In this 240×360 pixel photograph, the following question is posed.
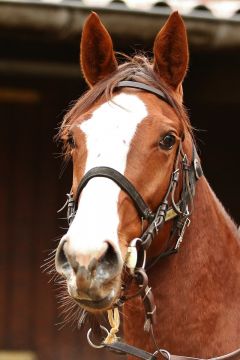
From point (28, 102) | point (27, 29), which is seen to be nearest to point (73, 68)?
point (28, 102)

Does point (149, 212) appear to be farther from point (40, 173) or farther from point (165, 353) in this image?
point (40, 173)

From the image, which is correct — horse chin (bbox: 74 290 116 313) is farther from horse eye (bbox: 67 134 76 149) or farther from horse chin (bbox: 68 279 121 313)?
horse eye (bbox: 67 134 76 149)

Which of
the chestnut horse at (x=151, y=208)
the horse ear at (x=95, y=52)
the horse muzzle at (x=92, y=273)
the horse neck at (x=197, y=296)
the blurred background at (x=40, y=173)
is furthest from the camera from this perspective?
the blurred background at (x=40, y=173)

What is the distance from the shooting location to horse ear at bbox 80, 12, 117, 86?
10.3ft

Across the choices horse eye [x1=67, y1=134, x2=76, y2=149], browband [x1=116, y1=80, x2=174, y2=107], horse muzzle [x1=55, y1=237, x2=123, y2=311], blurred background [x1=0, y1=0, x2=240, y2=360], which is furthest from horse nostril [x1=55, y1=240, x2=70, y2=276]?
blurred background [x1=0, y1=0, x2=240, y2=360]

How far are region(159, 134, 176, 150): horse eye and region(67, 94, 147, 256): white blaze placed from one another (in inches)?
3.7

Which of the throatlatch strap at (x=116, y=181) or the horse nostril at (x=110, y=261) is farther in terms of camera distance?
the throatlatch strap at (x=116, y=181)

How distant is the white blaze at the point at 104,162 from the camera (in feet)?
8.37

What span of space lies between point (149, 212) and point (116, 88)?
452 mm

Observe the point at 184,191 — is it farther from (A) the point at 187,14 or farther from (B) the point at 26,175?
(B) the point at 26,175

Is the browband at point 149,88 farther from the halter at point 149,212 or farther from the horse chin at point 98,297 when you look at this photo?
the horse chin at point 98,297

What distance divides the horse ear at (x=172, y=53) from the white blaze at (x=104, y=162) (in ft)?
0.65

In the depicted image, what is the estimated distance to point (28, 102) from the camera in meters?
6.25

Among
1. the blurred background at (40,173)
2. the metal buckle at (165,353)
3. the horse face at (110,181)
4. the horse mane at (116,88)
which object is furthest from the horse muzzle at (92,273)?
the blurred background at (40,173)
